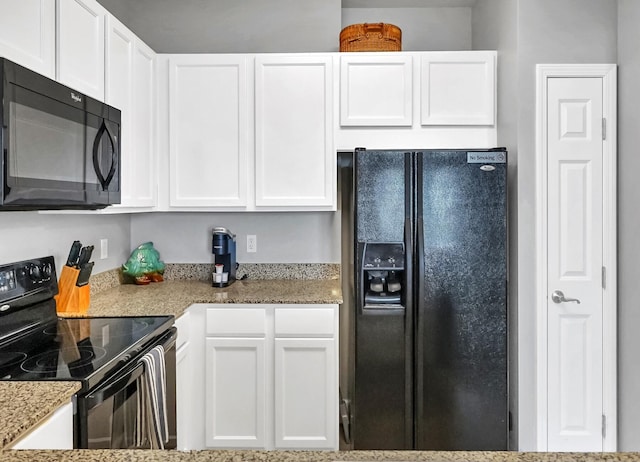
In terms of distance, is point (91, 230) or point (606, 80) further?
point (91, 230)

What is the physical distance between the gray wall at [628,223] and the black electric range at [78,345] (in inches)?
82.9

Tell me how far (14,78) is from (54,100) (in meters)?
0.20

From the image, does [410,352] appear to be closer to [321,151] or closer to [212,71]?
[321,151]

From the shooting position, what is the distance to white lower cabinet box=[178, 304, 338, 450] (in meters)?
2.44

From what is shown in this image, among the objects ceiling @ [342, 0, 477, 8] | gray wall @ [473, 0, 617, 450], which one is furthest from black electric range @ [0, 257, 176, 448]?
ceiling @ [342, 0, 477, 8]

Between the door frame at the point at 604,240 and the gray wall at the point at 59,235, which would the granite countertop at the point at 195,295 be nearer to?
the gray wall at the point at 59,235

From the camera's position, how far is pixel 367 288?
2.40 m

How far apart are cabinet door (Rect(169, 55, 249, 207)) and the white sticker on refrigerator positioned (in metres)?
1.20

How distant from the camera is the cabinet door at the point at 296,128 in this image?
270 cm

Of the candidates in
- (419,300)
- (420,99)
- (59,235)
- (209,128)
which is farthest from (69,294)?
(420,99)

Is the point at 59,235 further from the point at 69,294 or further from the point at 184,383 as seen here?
the point at 184,383

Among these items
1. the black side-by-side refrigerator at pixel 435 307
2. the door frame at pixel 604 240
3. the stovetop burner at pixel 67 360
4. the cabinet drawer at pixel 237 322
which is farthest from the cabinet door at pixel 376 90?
the stovetop burner at pixel 67 360

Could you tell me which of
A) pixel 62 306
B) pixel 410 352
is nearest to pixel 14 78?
pixel 62 306

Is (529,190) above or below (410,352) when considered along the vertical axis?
above
